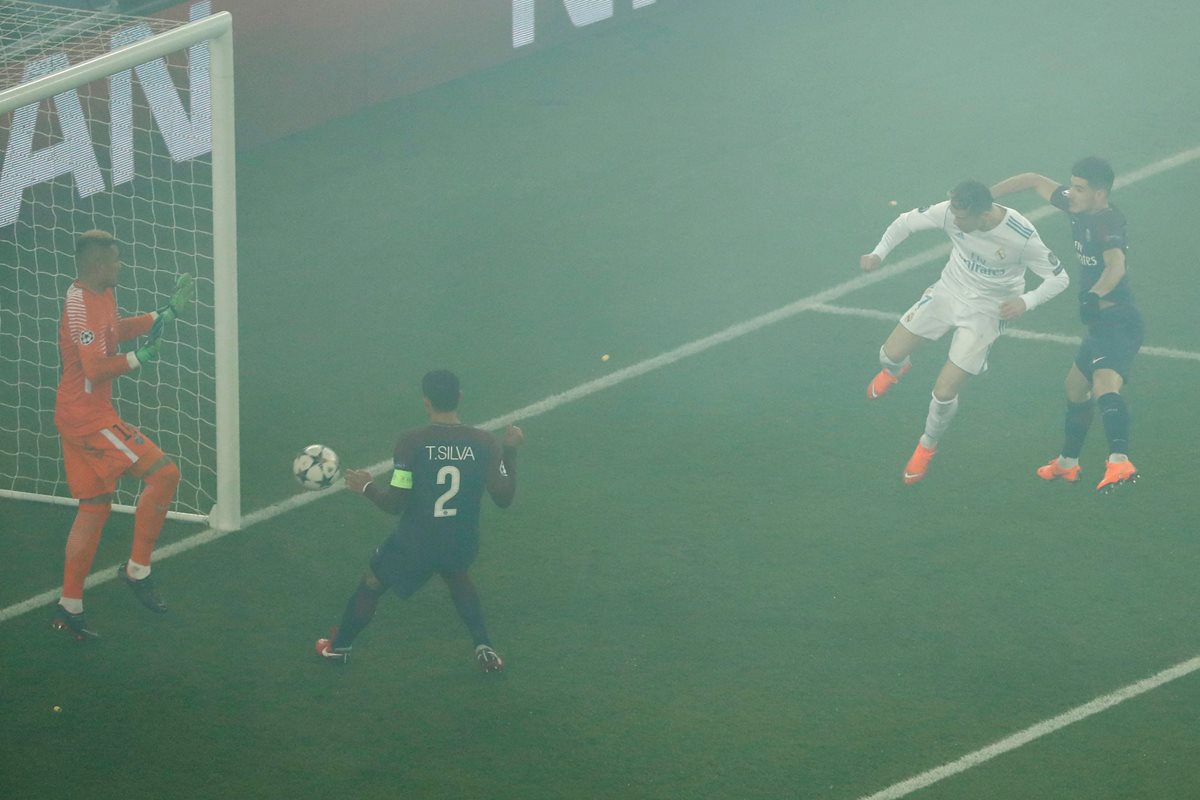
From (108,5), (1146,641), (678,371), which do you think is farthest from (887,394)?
(108,5)

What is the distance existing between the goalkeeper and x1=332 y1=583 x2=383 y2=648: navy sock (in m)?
1.30

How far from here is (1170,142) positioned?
1558cm

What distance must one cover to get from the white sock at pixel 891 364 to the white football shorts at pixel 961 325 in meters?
0.38

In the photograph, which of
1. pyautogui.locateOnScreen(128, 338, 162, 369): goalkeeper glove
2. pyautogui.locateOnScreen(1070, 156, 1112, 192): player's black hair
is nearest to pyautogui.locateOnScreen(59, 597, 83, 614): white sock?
pyautogui.locateOnScreen(128, 338, 162, 369): goalkeeper glove

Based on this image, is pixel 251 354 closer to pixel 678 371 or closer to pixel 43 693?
pixel 678 371

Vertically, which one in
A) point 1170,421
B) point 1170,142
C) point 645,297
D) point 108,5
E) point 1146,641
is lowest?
point 1146,641

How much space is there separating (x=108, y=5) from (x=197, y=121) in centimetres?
153

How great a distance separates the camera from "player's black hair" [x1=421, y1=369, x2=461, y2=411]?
825cm

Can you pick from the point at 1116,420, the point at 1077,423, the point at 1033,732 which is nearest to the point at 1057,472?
the point at 1077,423

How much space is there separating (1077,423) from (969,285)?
1155 millimetres

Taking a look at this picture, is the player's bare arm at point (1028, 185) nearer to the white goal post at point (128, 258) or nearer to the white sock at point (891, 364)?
the white sock at point (891, 364)

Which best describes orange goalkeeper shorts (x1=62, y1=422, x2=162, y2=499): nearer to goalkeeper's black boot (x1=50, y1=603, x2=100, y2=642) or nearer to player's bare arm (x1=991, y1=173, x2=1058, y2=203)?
goalkeeper's black boot (x1=50, y1=603, x2=100, y2=642)

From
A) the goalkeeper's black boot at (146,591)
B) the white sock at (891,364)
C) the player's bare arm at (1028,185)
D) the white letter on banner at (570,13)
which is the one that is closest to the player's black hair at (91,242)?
the goalkeeper's black boot at (146,591)

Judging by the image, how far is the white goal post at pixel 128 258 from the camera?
9555 mm
